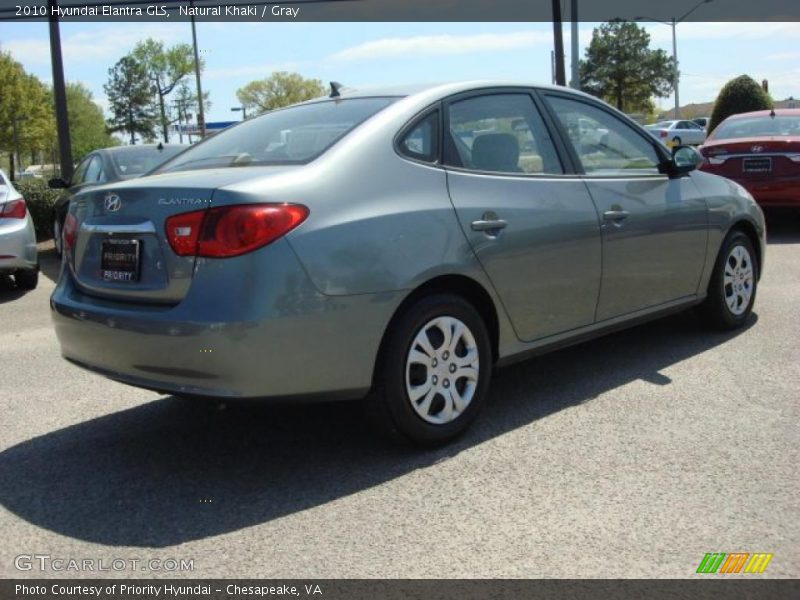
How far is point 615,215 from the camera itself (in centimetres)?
466

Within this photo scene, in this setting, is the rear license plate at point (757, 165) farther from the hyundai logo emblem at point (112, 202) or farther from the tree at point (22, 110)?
the tree at point (22, 110)

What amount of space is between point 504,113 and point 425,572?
8.19 ft

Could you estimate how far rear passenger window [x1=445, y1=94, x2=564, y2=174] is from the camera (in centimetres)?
409

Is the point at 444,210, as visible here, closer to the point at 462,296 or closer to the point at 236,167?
the point at 462,296

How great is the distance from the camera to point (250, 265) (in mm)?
3236

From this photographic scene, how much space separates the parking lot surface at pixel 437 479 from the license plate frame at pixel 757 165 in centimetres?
553

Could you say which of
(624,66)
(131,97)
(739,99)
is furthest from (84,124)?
(739,99)

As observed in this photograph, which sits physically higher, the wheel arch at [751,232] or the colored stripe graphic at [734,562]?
the wheel arch at [751,232]

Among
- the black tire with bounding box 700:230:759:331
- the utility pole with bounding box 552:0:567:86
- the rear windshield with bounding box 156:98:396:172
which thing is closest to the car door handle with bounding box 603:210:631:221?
the black tire with bounding box 700:230:759:331

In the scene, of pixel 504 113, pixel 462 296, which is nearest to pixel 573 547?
pixel 462 296

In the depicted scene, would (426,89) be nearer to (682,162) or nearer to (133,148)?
(682,162)

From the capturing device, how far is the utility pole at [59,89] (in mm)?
14062

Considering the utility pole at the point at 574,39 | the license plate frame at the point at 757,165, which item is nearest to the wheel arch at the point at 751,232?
the license plate frame at the point at 757,165

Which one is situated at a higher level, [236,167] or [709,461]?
[236,167]
